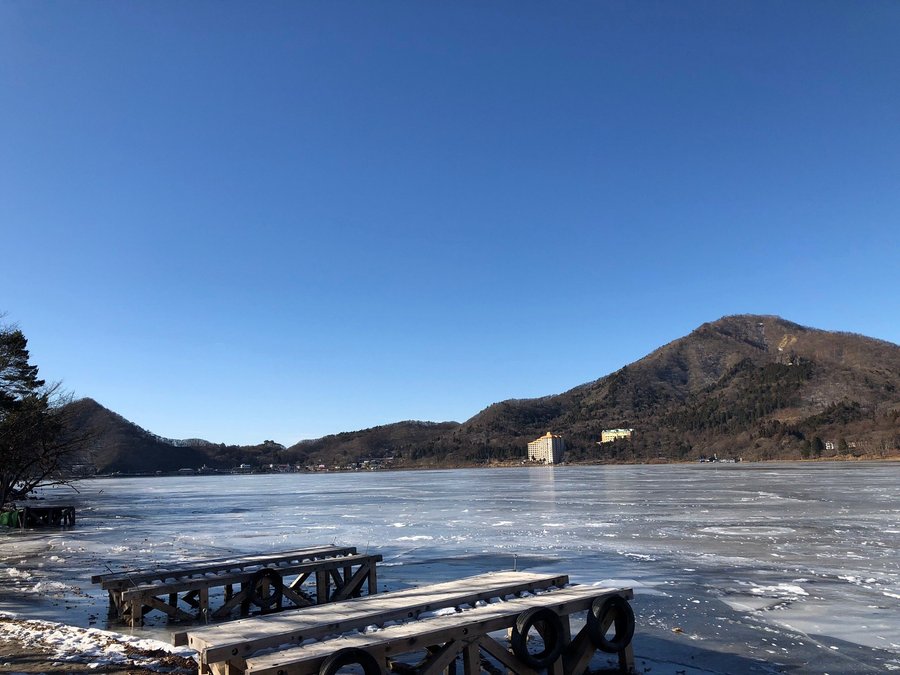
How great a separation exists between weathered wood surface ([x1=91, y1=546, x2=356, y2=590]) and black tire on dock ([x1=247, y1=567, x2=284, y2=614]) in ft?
1.87

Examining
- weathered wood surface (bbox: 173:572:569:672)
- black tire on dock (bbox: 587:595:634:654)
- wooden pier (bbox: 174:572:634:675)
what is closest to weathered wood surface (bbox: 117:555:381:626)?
wooden pier (bbox: 174:572:634:675)

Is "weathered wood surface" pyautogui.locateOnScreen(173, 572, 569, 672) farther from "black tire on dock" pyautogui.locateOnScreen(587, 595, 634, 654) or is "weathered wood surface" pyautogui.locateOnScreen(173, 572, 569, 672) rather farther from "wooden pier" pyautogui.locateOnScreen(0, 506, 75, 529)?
"wooden pier" pyautogui.locateOnScreen(0, 506, 75, 529)

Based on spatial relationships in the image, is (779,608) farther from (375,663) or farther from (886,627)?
(375,663)

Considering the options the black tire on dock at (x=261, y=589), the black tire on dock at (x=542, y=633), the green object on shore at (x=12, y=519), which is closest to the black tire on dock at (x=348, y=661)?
the black tire on dock at (x=542, y=633)

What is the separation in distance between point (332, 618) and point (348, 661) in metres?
1.17

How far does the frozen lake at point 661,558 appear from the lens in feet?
31.3

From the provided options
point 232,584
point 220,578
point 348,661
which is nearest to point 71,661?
point 220,578

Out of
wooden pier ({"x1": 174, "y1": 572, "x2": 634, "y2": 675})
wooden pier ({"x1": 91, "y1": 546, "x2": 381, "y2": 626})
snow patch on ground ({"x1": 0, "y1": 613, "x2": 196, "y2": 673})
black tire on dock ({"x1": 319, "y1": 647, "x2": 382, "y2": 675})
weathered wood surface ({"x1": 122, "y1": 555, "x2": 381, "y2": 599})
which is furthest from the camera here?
wooden pier ({"x1": 91, "y1": 546, "x2": 381, "y2": 626})

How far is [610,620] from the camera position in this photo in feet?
28.5

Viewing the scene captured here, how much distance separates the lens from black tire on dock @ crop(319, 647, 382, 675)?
19.7ft

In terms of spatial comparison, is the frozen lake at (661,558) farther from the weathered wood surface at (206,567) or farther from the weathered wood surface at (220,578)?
the weathered wood surface at (220,578)

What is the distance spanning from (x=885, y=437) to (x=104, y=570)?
199 metres

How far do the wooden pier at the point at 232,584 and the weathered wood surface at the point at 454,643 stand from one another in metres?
6.04

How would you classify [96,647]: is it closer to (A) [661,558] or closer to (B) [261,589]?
(B) [261,589]
